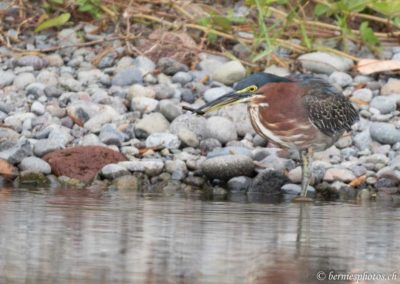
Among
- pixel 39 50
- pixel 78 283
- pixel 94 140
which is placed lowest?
pixel 78 283

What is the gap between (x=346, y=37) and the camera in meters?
13.5

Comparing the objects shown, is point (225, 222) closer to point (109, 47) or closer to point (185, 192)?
point (185, 192)

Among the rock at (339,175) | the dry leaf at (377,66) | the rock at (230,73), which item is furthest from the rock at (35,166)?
the dry leaf at (377,66)

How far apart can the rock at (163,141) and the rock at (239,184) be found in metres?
0.86

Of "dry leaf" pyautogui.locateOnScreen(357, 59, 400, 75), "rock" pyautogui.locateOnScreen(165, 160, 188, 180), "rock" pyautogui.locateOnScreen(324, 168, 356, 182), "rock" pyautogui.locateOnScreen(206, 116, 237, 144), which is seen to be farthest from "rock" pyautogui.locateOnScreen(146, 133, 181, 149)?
"dry leaf" pyautogui.locateOnScreen(357, 59, 400, 75)

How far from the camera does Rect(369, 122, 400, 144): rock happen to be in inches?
446

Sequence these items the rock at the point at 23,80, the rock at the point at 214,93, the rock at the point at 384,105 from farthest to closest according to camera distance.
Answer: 1. the rock at the point at 23,80
2. the rock at the point at 214,93
3. the rock at the point at 384,105

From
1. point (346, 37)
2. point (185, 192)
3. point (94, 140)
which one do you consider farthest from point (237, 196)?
point (346, 37)

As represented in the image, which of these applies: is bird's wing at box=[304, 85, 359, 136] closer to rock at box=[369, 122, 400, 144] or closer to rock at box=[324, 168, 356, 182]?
rock at box=[324, 168, 356, 182]

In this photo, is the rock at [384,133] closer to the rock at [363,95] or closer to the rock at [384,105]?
the rock at [384,105]

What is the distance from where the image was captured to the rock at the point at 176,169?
10.6m

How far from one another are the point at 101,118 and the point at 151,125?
1.67 feet

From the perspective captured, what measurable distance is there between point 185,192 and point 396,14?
4.25m

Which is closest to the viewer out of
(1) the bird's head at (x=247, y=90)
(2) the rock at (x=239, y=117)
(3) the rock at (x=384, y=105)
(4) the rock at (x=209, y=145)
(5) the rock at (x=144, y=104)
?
(1) the bird's head at (x=247, y=90)
